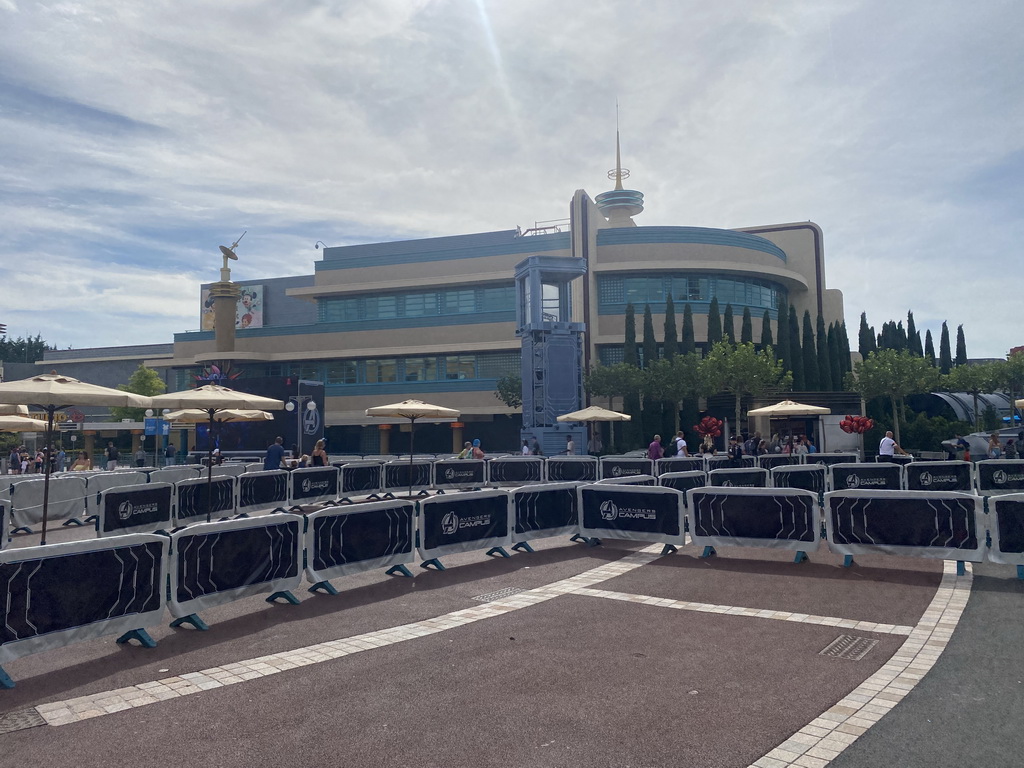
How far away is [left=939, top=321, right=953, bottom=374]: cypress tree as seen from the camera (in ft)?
189

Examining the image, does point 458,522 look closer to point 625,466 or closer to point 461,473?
point 461,473

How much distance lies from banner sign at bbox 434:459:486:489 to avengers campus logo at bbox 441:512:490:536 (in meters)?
10.2

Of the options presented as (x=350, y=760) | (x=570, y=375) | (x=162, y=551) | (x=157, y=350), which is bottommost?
(x=350, y=760)

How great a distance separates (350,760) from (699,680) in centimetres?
289

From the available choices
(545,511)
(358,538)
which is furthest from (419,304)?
(358,538)

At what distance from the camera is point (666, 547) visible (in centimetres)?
1197

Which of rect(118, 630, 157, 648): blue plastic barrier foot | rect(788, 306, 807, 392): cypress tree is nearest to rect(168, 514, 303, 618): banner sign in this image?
rect(118, 630, 157, 648): blue plastic barrier foot

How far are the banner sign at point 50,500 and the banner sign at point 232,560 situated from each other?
9.66m

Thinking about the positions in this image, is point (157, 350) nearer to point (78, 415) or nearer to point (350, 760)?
point (78, 415)

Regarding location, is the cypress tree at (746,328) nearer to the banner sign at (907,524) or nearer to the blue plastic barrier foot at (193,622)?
the banner sign at (907,524)

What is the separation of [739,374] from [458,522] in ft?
79.5

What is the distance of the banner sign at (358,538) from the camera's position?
366 inches

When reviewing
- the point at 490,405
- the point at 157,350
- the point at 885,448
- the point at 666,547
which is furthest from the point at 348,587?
the point at 157,350

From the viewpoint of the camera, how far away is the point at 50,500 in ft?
53.7
